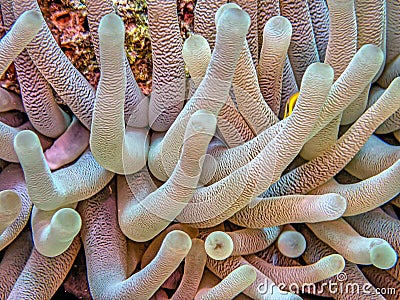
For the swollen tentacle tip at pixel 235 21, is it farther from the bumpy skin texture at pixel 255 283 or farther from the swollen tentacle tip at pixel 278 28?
the bumpy skin texture at pixel 255 283

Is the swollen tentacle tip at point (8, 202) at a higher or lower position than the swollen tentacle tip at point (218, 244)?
higher

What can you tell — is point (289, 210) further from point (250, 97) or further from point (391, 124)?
point (391, 124)

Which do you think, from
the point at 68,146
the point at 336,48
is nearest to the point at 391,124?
the point at 336,48

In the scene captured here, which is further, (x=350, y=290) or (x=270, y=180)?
(x=350, y=290)

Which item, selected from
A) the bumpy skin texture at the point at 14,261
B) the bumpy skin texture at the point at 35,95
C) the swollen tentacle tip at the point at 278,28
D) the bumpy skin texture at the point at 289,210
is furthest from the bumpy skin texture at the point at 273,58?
the bumpy skin texture at the point at 14,261

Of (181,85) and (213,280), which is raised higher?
(181,85)

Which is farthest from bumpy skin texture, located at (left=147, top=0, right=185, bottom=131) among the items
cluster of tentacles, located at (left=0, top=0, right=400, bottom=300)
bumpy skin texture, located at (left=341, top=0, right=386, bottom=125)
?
bumpy skin texture, located at (left=341, top=0, right=386, bottom=125)

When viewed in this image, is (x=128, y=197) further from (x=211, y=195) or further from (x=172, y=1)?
(x=172, y=1)

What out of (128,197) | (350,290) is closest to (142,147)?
(128,197)
